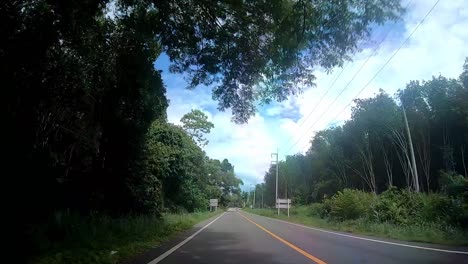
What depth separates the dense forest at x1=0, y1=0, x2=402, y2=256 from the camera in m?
10.1

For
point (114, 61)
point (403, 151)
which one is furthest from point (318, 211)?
point (114, 61)

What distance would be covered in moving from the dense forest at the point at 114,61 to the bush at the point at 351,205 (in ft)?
71.0

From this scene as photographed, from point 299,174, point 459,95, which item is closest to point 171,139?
point 459,95

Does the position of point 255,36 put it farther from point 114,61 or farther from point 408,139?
point 408,139

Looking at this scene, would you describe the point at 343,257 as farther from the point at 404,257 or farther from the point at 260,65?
the point at 260,65

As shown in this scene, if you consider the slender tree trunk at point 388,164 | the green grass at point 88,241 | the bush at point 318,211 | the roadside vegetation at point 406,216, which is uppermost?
the slender tree trunk at point 388,164

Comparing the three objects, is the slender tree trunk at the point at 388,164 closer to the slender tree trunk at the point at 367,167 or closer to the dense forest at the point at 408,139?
the dense forest at the point at 408,139

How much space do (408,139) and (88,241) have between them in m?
42.3

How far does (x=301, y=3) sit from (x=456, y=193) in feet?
68.5

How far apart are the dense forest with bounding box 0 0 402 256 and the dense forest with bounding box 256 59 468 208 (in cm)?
3013

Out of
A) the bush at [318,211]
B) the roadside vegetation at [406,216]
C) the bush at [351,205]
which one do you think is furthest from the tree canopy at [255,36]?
the bush at [318,211]

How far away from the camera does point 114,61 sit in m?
14.6

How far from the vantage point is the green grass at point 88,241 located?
32.9 feet

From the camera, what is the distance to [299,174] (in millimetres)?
105625
